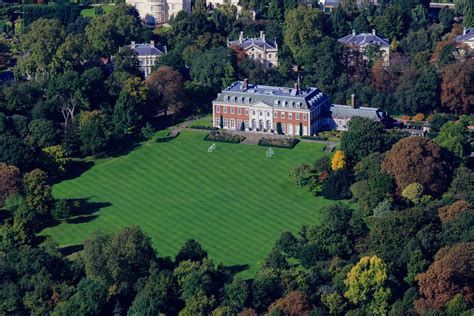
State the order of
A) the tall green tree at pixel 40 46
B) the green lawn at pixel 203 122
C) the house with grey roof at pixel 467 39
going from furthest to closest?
the house with grey roof at pixel 467 39 < the tall green tree at pixel 40 46 < the green lawn at pixel 203 122

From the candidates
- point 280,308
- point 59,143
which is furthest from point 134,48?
point 280,308

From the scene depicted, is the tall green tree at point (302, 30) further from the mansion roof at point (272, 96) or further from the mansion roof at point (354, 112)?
the mansion roof at point (354, 112)

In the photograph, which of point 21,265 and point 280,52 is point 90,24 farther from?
point 21,265

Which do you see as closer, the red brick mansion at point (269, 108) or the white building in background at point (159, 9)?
the red brick mansion at point (269, 108)

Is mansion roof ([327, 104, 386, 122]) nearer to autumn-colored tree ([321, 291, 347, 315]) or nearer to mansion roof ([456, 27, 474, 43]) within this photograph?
mansion roof ([456, 27, 474, 43])

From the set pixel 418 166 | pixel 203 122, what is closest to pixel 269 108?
pixel 203 122

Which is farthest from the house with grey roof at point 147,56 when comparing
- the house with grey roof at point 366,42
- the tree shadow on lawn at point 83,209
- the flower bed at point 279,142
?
the tree shadow on lawn at point 83,209

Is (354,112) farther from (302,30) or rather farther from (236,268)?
(236,268)

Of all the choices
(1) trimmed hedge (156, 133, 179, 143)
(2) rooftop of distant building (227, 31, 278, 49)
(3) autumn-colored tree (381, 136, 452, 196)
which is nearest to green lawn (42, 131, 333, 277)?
(1) trimmed hedge (156, 133, 179, 143)
